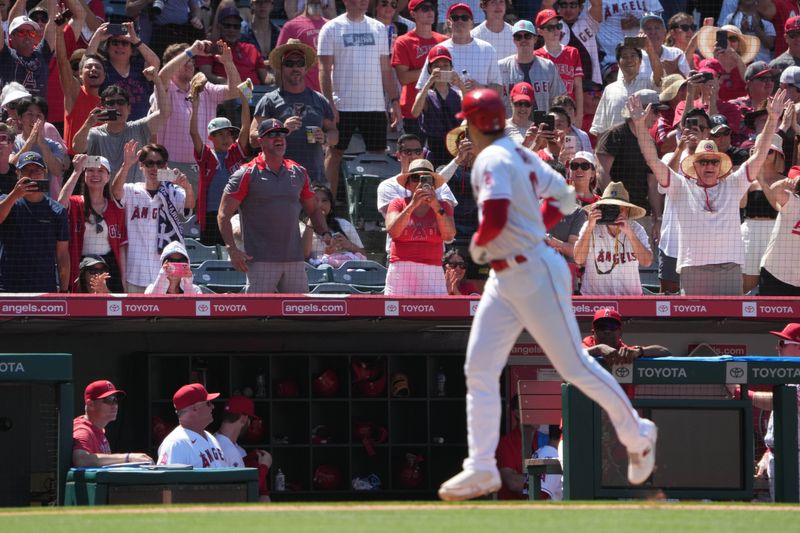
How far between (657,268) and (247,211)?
3.63m

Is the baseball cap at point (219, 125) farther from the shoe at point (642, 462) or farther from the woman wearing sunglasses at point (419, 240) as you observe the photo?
the shoe at point (642, 462)

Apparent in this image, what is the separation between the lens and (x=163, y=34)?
13.6 m

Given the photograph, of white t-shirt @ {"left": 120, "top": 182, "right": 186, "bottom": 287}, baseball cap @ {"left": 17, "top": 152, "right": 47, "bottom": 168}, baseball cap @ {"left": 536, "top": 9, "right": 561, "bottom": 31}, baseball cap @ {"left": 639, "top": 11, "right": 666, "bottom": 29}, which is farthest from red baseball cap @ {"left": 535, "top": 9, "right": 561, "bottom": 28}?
baseball cap @ {"left": 17, "top": 152, "right": 47, "bottom": 168}

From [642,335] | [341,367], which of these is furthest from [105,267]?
[642,335]

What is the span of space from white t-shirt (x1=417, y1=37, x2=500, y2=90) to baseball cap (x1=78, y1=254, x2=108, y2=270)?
11.8 feet

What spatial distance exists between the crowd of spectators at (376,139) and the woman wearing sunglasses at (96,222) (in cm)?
2

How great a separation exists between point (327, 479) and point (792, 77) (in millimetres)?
5568

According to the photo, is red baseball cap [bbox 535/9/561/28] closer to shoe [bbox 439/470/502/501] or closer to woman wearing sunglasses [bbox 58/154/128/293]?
woman wearing sunglasses [bbox 58/154/128/293]

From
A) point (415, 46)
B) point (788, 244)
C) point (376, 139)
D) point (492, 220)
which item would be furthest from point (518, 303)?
point (415, 46)

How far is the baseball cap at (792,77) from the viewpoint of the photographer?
12.8 meters

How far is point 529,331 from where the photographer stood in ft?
19.7

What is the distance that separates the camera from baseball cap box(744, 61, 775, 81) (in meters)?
12.8

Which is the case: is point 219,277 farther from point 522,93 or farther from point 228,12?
point 228,12

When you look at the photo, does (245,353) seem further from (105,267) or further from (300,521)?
(300,521)
